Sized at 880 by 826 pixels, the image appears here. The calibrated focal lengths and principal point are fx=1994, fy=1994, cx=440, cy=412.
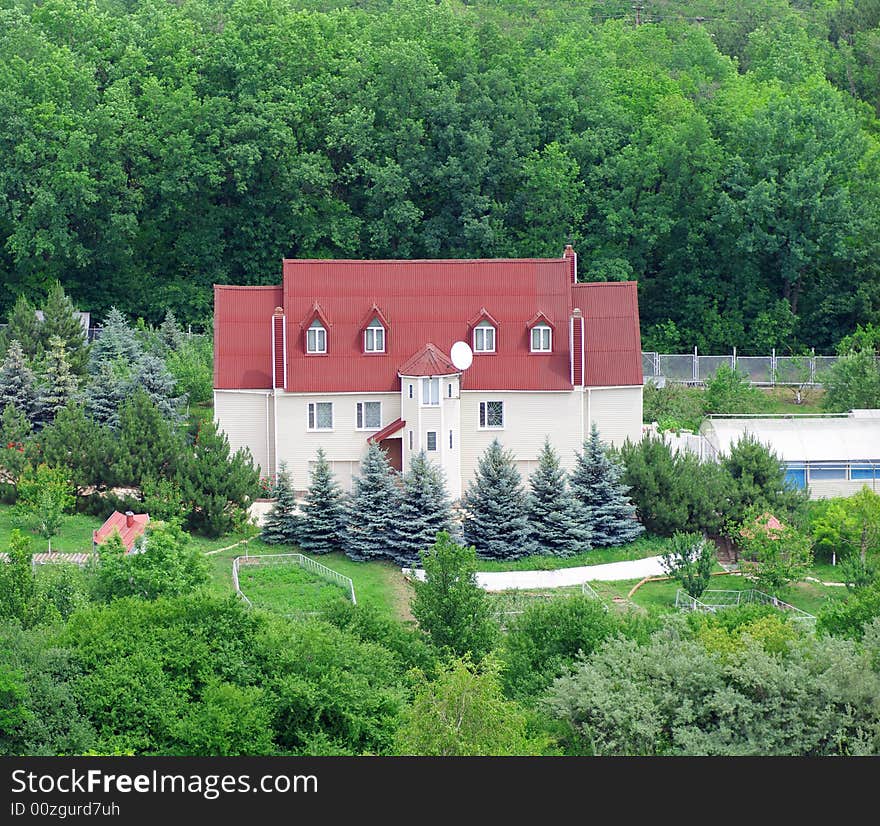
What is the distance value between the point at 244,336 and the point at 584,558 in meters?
10.3

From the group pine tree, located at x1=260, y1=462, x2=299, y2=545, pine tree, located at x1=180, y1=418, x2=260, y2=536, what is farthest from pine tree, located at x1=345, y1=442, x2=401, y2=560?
pine tree, located at x1=180, y1=418, x2=260, y2=536

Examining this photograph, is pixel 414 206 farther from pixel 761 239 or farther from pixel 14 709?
pixel 14 709

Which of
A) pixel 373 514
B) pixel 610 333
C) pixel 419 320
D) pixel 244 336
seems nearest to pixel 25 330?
pixel 244 336

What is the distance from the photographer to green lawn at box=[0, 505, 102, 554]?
4103cm

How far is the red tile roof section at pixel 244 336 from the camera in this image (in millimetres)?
46875

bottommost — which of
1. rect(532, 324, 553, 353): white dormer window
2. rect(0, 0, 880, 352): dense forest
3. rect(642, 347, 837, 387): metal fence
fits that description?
rect(642, 347, 837, 387): metal fence

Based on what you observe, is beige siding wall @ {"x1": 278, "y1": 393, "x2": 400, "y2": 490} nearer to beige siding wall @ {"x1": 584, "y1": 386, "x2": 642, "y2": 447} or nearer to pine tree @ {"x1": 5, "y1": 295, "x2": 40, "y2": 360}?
beige siding wall @ {"x1": 584, "y1": 386, "x2": 642, "y2": 447}

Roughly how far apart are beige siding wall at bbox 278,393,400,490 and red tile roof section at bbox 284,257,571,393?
0.26 m

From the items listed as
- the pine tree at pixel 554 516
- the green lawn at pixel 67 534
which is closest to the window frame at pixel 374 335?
the pine tree at pixel 554 516

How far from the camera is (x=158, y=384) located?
49.4m

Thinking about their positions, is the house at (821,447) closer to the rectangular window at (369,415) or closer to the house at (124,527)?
the rectangular window at (369,415)

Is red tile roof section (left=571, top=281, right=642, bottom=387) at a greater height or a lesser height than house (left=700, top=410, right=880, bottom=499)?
greater

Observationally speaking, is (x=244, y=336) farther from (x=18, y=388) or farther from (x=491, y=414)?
(x=491, y=414)

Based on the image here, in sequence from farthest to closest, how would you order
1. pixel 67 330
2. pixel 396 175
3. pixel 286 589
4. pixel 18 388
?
pixel 396 175
pixel 67 330
pixel 18 388
pixel 286 589
